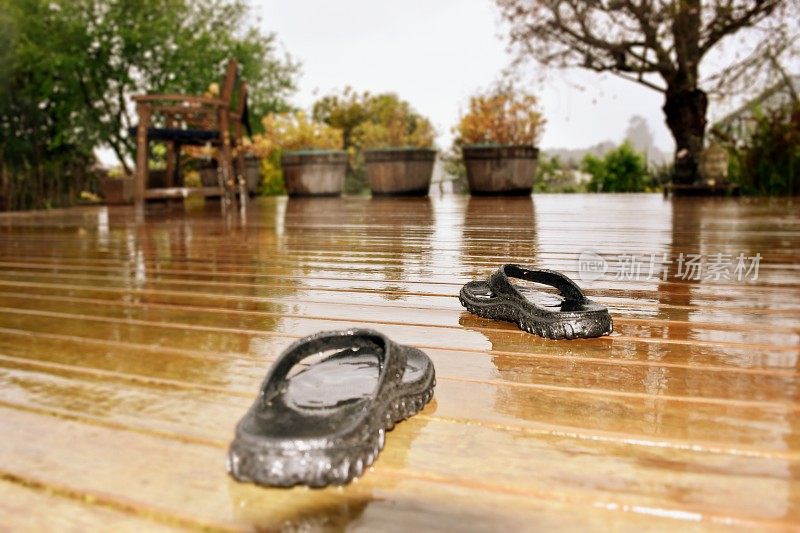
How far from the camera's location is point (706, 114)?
9648 mm

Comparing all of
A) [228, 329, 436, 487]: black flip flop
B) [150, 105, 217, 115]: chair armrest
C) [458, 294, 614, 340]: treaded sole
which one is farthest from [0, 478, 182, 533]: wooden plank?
[150, 105, 217, 115]: chair armrest

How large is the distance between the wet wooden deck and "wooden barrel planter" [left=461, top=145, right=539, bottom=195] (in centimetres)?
525

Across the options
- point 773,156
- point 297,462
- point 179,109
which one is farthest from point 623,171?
point 297,462

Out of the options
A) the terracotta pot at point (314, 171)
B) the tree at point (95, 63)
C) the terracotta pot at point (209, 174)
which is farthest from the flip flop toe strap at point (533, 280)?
the tree at point (95, 63)

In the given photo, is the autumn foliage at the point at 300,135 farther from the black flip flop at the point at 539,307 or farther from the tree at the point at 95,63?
the black flip flop at the point at 539,307

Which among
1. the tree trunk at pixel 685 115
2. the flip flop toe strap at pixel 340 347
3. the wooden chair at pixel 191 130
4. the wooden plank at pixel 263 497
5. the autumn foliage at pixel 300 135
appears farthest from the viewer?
the tree trunk at pixel 685 115

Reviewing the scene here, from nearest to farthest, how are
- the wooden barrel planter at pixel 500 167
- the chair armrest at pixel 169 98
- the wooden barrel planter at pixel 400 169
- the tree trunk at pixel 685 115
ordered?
the chair armrest at pixel 169 98 → the wooden barrel planter at pixel 500 167 → the wooden barrel planter at pixel 400 169 → the tree trunk at pixel 685 115

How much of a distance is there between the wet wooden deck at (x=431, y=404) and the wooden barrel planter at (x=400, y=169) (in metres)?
5.83

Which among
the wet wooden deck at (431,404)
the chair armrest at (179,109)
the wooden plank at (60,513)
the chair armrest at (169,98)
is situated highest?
the chair armrest at (169,98)

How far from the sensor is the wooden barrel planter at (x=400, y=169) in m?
7.85

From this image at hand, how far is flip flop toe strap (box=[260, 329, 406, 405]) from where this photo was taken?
2.72 ft

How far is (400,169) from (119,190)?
3.87 metres

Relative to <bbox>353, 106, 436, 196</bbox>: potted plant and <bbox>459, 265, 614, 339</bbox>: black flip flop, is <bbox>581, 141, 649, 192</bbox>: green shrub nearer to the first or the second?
<bbox>353, 106, 436, 196</bbox>: potted plant

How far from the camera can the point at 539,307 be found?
1.28 meters
